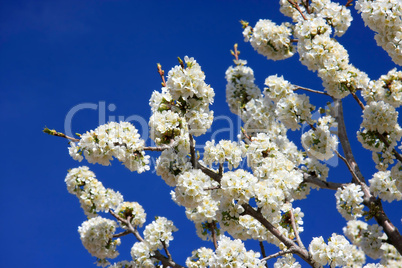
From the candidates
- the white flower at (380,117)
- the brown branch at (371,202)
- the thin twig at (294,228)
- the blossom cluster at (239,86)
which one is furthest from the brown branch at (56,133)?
the white flower at (380,117)

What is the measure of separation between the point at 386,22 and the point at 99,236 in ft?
20.4

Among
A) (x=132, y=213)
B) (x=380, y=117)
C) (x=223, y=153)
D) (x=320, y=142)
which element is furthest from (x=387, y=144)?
(x=132, y=213)

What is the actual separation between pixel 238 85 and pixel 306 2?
233 cm

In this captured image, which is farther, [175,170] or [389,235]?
[389,235]

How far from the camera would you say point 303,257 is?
17.1 ft

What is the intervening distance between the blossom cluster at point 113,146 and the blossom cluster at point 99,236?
286cm

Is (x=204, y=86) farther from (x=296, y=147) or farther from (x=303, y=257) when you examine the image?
(x=296, y=147)

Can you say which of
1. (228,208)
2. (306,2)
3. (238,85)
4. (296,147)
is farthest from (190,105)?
(306,2)

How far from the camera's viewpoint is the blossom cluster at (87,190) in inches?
272

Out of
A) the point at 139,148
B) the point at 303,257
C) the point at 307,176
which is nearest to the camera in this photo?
the point at 139,148

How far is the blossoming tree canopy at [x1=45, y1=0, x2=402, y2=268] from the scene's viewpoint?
4820 mm

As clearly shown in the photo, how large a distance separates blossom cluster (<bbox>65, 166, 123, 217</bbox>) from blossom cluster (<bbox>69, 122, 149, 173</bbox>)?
91.2 inches

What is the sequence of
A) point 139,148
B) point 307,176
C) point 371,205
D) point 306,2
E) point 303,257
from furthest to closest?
1. point 306,2
2. point 307,176
3. point 371,205
4. point 303,257
5. point 139,148

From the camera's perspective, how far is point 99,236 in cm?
719
